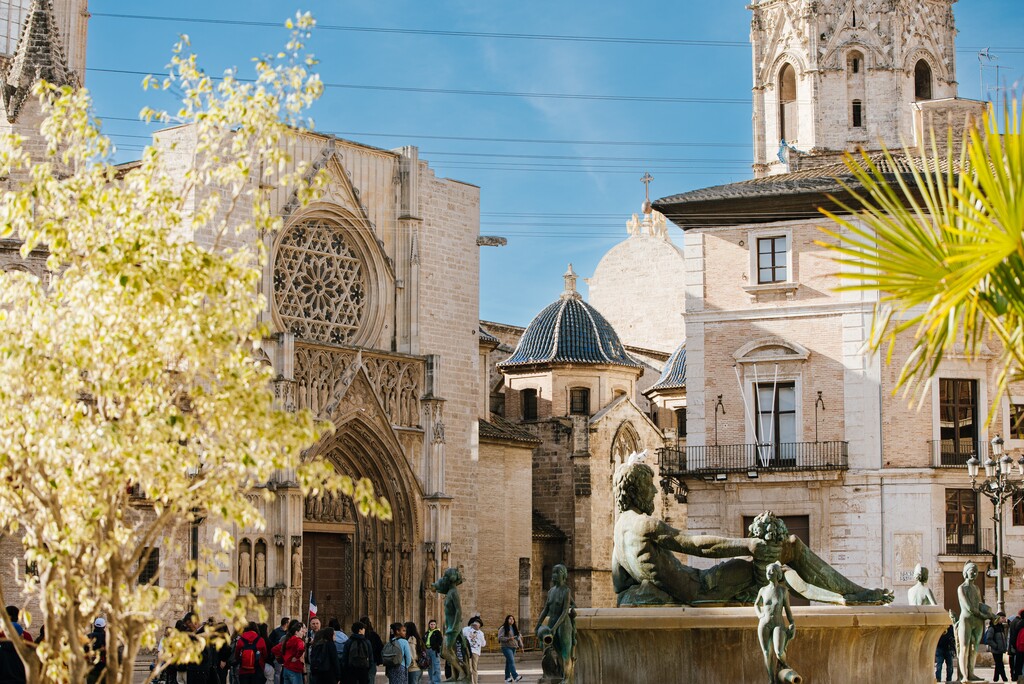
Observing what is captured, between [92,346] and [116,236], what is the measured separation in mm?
678

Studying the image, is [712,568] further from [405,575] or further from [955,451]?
[405,575]

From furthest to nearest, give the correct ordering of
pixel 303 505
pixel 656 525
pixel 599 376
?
pixel 599 376 → pixel 303 505 → pixel 656 525

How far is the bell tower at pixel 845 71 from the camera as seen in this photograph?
165ft

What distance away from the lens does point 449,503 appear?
4097cm

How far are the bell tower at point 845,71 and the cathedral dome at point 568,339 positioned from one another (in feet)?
22.6

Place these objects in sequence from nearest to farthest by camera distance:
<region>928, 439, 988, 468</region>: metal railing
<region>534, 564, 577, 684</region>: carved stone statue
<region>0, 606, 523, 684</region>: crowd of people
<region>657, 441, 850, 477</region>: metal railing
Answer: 1. <region>0, 606, 523, 684</region>: crowd of people
2. <region>534, 564, 577, 684</region>: carved stone statue
3. <region>928, 439, 988, 468</region>: metal railing
4. <region>657, 441, 850, 477</region>: metal railing

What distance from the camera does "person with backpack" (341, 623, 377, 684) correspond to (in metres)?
20.0

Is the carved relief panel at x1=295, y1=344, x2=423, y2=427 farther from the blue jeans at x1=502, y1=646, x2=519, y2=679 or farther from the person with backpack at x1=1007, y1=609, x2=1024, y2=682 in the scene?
the person with backpack at x1=1007, y1=609, x2=1024, y2=682

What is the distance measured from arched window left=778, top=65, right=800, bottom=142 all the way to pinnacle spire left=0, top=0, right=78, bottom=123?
74.4ft

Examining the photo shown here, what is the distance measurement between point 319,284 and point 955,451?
594 inches

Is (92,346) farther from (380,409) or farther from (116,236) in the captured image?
(380,409)

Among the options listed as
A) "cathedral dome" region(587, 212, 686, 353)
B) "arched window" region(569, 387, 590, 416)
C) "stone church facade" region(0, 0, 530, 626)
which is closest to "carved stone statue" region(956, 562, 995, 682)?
"stone church facade" region(0, 0, 530, 626)

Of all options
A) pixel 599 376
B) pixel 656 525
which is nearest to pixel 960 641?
pixel 656 525

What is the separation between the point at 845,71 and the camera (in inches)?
→ 1996
